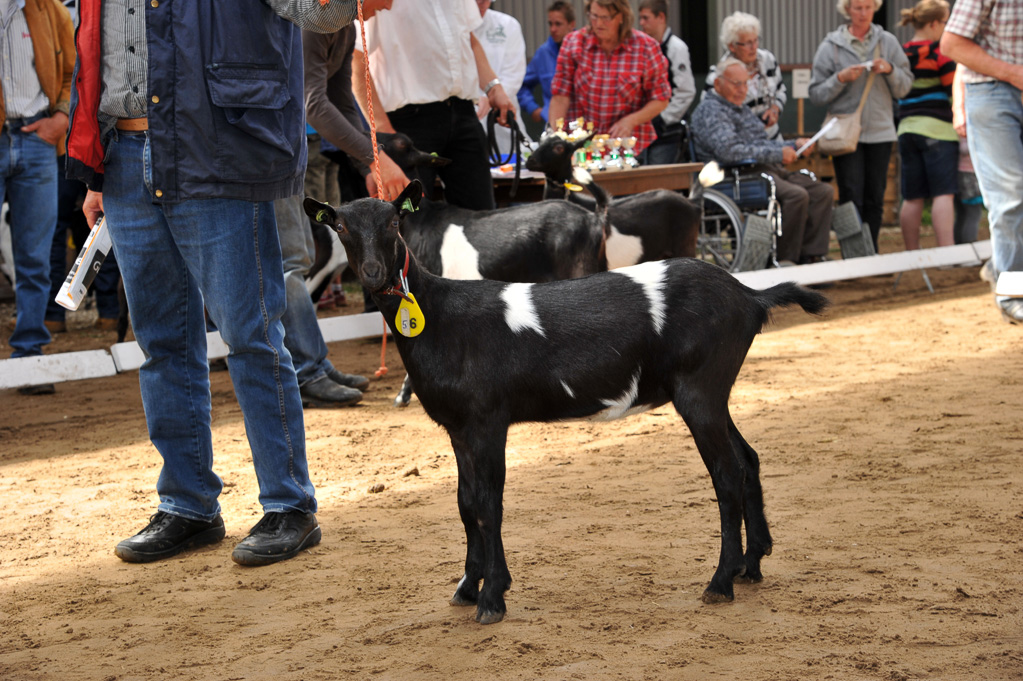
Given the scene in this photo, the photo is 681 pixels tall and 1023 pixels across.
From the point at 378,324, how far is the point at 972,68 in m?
3.91

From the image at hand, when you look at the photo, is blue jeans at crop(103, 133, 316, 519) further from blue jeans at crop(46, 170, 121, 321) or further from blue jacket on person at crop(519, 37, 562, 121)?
blue jacket on person at crop(519, 37, 562, 121)

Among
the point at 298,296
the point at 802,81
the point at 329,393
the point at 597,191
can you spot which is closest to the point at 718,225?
the point at 597,191

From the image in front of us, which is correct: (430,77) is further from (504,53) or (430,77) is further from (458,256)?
(504,53)

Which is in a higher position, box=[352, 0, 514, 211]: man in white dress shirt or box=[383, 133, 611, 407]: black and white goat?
box=[352, 0, 514, 211]: man in white dress shirt

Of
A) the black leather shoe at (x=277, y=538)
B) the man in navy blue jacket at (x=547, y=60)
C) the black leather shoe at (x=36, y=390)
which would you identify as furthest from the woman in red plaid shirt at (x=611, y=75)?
the black leather shoe at (x=277, y=538)

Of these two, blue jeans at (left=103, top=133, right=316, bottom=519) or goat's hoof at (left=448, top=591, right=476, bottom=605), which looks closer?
goat's hoof at (left=448, top=591, right=476, bottom=605)

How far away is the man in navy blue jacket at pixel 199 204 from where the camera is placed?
317 cm

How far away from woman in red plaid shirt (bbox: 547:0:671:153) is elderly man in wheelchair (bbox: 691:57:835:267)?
0.67 meters

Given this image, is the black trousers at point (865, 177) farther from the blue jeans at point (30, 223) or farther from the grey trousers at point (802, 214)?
the blue jeans at point (30, 223)

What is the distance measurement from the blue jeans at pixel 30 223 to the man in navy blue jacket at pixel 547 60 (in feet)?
14.8

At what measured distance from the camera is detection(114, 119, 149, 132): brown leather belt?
3.34m

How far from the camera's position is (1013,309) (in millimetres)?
6637

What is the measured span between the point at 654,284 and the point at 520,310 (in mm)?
389

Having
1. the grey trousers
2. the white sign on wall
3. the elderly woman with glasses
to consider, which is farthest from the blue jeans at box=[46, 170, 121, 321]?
the white sign on wall
